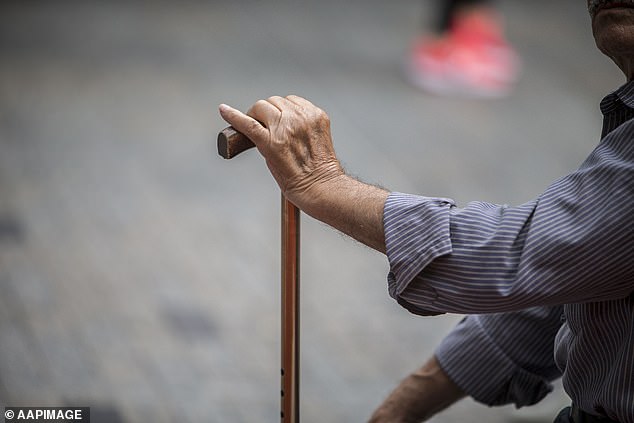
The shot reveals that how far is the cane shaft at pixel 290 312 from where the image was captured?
1721 millimetres

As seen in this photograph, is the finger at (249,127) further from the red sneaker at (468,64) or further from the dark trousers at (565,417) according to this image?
the red sneaker at (468,64)

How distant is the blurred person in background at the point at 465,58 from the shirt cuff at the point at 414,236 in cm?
468

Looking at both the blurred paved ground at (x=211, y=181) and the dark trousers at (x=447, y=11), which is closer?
the blurred paved ground at (x=211, y=181)

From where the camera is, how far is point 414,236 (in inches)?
57.2

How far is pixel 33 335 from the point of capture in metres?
3.45

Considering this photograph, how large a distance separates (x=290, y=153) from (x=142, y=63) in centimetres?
498

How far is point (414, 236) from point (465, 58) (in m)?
4.90

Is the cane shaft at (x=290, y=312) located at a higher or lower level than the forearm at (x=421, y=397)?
higher
